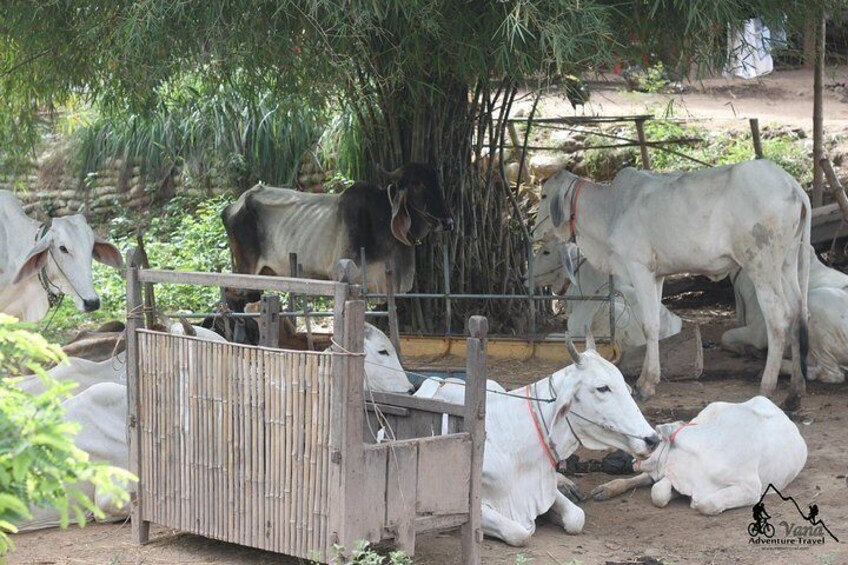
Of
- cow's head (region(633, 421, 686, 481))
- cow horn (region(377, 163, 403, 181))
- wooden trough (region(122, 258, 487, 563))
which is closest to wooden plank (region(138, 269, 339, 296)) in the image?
wooden trough (region(122, 258, 487, 563))

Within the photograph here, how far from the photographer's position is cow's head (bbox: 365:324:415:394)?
5.94 m

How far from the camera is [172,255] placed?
43.4 feet

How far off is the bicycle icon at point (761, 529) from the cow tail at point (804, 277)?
94.9 inches

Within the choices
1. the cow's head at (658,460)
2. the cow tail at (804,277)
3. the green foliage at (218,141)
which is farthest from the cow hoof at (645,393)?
the green foliage at (218,141)

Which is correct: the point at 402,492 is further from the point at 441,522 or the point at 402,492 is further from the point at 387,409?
the point at 387,409

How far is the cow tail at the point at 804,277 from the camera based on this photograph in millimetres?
7918

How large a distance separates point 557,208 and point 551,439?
3468 millimetres

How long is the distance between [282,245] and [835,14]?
164 inches

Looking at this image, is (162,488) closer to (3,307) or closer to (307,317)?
(307,317)

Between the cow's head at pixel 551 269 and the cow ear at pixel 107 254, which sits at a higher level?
the cow ear at pixel 107 254

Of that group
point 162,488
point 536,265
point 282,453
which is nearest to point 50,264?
point 162,488

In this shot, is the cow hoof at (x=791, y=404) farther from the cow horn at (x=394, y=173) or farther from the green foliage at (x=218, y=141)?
the green foliage at (x=218, y=141)

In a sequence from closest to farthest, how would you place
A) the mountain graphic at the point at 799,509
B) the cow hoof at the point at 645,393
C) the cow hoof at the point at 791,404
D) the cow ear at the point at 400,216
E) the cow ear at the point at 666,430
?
the mountain graphic at the point at 799,509 < the cow ear at the point at 666,430 < the cow hoof at the point at 791,404 < the cow hoof at the point at 645,393 < the cow ear at the point at 400,216

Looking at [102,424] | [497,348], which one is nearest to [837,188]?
[497,348]
